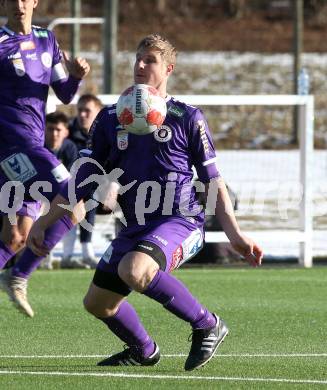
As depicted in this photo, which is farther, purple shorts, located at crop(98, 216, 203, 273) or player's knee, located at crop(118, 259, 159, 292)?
purple shorts, located at crop(98, 216, 203, 273)

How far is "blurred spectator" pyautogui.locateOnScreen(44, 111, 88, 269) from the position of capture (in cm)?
1374

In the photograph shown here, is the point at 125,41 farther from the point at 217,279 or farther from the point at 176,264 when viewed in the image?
the point at 176,264

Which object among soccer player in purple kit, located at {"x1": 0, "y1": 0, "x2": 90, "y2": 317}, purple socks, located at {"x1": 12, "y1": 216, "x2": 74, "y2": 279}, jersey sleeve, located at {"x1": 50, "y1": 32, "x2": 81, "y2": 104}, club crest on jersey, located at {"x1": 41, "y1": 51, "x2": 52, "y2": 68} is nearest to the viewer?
purple socks, located at {"x1": 12, "y1": 216, "x2": 74, "y2": 279}

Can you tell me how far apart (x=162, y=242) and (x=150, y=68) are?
970mm

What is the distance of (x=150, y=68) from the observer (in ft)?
24.7

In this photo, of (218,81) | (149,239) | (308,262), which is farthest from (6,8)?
(218,81)

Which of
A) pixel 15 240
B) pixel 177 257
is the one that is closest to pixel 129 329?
pixel 177 257

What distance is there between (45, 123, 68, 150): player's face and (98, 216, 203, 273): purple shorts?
629 centimetres

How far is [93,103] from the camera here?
45.1ft

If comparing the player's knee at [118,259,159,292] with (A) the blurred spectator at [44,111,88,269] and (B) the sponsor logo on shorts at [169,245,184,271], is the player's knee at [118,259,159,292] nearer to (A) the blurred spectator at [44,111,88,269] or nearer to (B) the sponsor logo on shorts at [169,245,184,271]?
(B) the sponsor logo on shorts at [169,245,184,271]

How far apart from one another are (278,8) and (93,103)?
29.6 m

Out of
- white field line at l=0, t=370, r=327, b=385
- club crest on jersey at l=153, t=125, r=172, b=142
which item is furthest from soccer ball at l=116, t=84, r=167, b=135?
white field line at l=0, t=370, r=327, b=385

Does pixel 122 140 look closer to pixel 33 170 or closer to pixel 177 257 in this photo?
pixel 177 257

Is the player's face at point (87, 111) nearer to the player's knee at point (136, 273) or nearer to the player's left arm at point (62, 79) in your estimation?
the player's left arm at point (62, 79)
